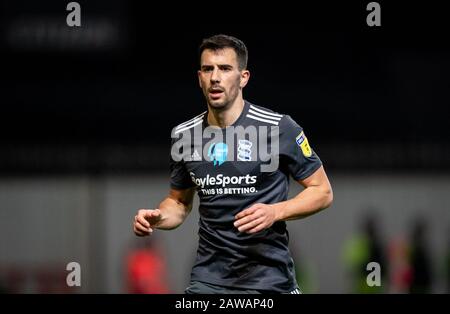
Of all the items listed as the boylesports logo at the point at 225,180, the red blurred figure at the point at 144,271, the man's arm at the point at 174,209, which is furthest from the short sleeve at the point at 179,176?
the red blurred figure at the point at 144,271

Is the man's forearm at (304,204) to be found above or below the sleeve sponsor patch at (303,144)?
below

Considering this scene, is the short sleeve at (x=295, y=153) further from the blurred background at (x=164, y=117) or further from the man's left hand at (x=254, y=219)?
the blurred background at (x=164, y=117)

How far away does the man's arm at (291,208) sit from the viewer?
5.46 m

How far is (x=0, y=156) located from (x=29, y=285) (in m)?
2.19

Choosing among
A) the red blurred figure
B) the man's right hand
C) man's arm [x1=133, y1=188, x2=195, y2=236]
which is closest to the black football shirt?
man's arm [x1=133, y1=188, x2=195, y2=236]

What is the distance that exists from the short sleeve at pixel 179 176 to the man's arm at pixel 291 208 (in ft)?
2.67

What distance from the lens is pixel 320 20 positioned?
50.3 ft

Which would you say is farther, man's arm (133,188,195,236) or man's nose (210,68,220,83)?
man's arm (133,188,195,236)

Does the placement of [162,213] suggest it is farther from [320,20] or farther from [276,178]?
[320,20]

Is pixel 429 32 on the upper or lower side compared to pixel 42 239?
upper

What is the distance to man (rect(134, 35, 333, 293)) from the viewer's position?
5.97 m

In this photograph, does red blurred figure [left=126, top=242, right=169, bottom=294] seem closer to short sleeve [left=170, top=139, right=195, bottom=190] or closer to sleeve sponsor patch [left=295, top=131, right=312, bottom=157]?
short sleeve [left=170, top=139, right=195, bottom=190]

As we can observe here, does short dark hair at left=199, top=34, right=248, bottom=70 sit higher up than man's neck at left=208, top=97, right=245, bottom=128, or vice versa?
short dark hair at left=199, top=34, right=248, bottom=70

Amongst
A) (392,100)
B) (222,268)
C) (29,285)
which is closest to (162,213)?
(222,268)
